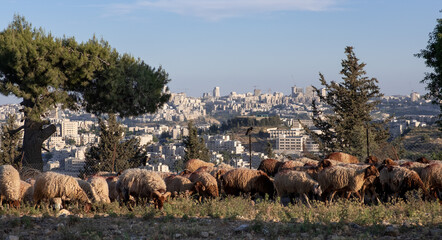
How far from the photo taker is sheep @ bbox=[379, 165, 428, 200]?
1284cm

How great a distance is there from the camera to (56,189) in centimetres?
1152

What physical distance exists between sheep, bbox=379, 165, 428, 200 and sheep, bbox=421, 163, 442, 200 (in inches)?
13.7

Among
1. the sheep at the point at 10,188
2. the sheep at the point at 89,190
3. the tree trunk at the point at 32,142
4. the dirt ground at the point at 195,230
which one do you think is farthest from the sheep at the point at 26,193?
the tree trunk at the point at 32,142

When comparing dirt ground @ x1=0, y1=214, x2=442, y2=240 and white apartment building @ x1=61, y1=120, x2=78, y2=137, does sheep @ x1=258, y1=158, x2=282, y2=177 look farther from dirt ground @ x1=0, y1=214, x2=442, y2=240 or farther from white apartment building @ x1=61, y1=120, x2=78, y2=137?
white apartment building @ x1=61, y1=120, x2=78, y2=137

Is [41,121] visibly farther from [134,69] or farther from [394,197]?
[394,197]

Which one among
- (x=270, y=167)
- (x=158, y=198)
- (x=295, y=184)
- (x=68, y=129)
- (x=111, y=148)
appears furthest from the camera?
(x=68, y=129)

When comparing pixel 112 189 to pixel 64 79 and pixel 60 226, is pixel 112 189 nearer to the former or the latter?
pixel 60 226

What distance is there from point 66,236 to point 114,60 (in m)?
14.6

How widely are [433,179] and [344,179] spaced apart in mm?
2119

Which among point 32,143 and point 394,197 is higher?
point 32,143

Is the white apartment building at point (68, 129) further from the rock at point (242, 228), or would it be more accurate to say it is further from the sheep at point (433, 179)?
the rock at point (242, 228)

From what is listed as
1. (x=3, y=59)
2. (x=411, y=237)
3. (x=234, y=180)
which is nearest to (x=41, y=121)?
(x=3, y=59)

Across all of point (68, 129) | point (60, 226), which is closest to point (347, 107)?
point (60, 226)

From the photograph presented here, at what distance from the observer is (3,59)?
799 inches
